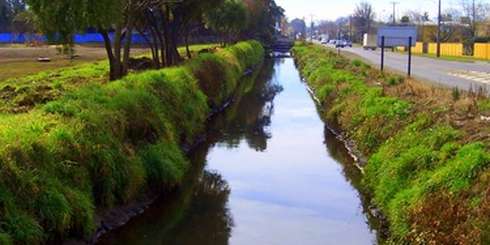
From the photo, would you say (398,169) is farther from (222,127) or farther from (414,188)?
(222,127)

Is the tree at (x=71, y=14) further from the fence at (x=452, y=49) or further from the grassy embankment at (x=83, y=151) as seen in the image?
the fence at (x=452, y=49)

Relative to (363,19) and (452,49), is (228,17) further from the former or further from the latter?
(363,19)

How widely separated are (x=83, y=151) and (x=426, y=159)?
6.88 m

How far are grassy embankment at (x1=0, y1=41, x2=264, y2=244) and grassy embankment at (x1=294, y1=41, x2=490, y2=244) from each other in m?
5.49

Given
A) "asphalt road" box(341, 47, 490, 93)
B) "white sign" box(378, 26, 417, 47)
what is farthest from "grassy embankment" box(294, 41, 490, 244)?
"white sign" box(378, 26, 417, 47)

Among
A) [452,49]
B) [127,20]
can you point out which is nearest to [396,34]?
[127,20]

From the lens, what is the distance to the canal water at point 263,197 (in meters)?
15.2

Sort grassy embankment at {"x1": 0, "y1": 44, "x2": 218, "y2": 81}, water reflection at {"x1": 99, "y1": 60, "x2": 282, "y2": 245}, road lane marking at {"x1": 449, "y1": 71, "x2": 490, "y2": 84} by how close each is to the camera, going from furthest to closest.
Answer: grassy embankment at {"x1": 0, "y1": 44, "x2": 218, "y2": 81}, road lane marking at {"x1": 449, "y1": 71, "x2": 490, "y2": 84}, water reflection at {"x1": 99, "y1": 60, "x2": 282, "y2": 245}

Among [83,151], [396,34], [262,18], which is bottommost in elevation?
[83,151]

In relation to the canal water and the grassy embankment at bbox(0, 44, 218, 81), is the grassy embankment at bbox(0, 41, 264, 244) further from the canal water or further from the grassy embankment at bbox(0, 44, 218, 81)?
the grassy embankment at bbox(0, 44, 218, 81)

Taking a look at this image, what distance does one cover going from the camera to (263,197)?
61.4 feet

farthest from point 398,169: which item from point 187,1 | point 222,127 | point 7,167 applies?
point 187,1

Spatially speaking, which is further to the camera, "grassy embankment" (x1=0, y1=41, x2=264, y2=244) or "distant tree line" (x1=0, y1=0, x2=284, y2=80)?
"distant tree line" (x1=0, y1=0, x2=284, y2=80)

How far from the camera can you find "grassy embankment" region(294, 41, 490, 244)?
1163cm
